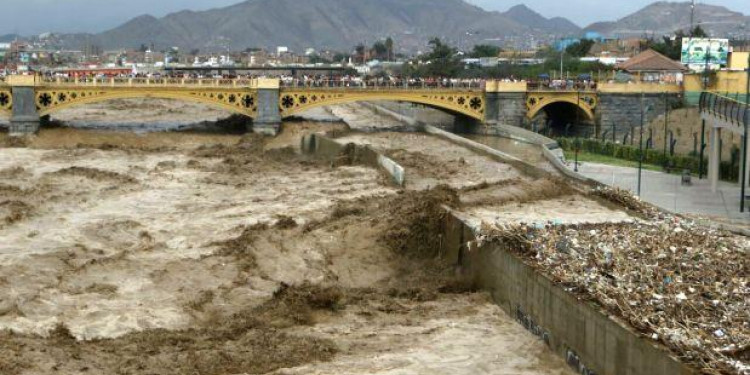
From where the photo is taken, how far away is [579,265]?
24.5 metres

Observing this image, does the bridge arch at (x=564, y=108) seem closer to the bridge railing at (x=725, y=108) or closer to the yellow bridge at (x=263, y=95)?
the yellow bridge at (x=263, y=95)

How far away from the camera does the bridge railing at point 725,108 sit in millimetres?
40375

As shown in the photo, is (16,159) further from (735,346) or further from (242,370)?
(735,346)

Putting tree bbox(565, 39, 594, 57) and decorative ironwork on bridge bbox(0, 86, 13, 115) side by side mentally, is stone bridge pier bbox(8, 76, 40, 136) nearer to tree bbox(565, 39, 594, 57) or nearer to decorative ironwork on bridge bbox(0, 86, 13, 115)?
decorative ironwork on bridge bbox(0, 86, 13, 115)

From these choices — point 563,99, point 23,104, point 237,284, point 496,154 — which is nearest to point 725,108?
point 496,154

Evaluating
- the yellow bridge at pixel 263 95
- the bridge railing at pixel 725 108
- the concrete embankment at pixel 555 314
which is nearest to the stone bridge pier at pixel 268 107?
the yellow bridge at pixel 263 95

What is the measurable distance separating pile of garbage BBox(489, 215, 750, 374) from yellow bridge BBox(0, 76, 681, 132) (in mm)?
46148

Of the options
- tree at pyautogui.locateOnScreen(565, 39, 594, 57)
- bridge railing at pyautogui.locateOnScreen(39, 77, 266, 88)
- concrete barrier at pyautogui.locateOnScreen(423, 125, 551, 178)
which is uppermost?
tree at pyautogui.locateOnScreen(565, 39, 594, 57)

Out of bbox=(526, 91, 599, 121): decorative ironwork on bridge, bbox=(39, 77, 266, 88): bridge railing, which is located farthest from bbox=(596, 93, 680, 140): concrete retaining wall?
bbox=(39, 77, 266, 88): bridge railing

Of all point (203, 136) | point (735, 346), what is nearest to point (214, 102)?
point (203, 136)

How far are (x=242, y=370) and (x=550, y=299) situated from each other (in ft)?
25.3

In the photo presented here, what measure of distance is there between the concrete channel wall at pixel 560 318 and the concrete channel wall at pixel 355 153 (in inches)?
644

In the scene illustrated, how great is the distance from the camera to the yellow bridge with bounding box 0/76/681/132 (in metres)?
72.6

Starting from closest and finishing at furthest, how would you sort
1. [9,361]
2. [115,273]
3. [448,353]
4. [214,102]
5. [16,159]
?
[9,361], [448,353], [115,273], [16,159], [214,102]
